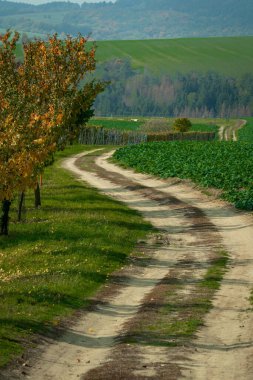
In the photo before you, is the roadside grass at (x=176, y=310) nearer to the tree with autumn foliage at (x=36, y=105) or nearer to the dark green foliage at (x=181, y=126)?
the tree with autumn foliage at (x=36, y=105)

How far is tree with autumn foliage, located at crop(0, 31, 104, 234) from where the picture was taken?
38562mm

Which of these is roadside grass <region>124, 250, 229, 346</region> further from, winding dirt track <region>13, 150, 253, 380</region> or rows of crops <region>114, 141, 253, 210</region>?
rows of crops <region>114, 141, 253, 210</region>

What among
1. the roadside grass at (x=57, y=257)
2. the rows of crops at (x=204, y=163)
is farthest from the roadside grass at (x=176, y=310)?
the rows of crops at (x=204, y=163)

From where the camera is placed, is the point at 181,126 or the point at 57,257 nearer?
the point at 57,257

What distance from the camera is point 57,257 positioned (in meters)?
33.8

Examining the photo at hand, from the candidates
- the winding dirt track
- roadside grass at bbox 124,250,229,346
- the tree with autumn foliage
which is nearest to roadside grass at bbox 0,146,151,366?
the winding dirt track

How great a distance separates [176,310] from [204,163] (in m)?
43.2

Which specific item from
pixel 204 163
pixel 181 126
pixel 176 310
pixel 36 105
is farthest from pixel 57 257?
pixel 181 126

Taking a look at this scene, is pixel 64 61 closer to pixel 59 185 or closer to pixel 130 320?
pixel 59 185

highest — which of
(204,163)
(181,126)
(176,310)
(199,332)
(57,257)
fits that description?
(199,332)

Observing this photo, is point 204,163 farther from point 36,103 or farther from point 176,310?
point 176,310

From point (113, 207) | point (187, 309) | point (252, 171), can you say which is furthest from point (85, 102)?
point (187, 309)

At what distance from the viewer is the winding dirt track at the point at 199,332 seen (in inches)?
775

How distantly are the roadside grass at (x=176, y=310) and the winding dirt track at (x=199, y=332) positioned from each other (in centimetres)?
27
